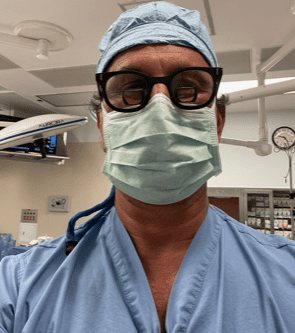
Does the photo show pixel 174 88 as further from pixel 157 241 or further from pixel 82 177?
pixel 82 177

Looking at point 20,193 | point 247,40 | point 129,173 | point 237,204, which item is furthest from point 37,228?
point 129,173

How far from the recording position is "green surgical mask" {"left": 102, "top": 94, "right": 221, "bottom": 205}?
27.0 inches

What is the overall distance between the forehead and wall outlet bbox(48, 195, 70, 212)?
3903mm

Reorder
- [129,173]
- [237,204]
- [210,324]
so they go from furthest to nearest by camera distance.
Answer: [237,204]
[129,173]
[210,324]

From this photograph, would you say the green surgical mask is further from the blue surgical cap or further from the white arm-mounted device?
the white arm-mounted device

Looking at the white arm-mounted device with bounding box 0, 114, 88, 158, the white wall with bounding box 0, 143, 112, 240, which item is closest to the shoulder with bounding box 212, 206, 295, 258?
the white arm-mounted device with bounding box 0, 114, 88, 158

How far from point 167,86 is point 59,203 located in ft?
13.3

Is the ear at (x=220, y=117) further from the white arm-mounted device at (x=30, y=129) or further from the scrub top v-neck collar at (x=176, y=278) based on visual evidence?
the white arm-mounted device at (x=30, y=129)

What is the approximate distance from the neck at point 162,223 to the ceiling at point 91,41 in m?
1.41

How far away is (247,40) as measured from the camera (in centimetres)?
221

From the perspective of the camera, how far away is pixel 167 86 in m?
0.71

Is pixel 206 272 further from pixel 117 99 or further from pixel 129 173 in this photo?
pixel 117 99

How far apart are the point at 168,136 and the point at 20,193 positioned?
452 cm

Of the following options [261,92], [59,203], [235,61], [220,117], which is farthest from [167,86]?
[59,203]
